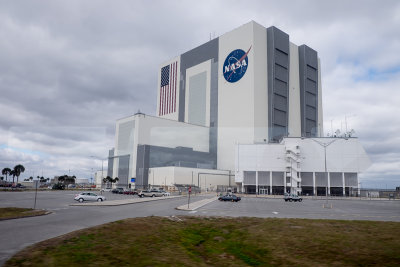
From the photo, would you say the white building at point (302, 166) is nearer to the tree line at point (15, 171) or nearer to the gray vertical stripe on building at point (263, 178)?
the gray vertical stripe on building at point (263, 178)

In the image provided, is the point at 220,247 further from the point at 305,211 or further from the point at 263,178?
the point at 263,178

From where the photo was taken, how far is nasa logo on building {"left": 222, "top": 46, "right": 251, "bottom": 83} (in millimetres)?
120250

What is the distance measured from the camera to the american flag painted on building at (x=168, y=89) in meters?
153

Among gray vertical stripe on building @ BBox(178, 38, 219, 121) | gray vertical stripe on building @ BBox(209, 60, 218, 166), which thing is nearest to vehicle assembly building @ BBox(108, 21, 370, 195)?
gray vertical stripe on building @ BBox(209, 60, 218, 166)

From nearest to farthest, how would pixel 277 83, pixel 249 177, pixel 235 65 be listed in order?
pixel 249 177
pixel 277 83
pixel 235 65

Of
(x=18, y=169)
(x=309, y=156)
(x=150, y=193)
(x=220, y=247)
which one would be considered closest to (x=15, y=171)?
(x=18, y=169)

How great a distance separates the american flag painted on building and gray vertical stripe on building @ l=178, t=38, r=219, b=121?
15.0 feet

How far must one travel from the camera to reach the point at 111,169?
138000mm

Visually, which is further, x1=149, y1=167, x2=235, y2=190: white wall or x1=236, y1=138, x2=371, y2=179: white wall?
x1=149, y1=167, x2=235, y2=190: white wall

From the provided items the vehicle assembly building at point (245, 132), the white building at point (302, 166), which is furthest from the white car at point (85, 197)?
the white building at point (302, 166)

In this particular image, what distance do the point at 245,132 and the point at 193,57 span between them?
46414 millimetres

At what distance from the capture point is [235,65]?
124m

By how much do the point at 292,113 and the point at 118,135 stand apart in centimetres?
7201

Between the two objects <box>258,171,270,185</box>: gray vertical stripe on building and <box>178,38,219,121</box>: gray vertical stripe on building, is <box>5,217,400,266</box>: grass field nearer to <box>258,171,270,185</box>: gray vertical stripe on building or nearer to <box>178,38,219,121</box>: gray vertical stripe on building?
<box>258,171,270,185</box>: gray vertical stripe on building
